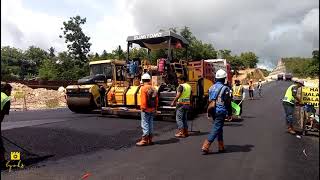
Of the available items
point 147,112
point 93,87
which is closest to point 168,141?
point 147,112

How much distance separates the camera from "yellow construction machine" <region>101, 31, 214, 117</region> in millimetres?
14695

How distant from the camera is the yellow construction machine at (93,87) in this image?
16.7m

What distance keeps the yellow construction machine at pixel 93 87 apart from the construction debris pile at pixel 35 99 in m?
8.85

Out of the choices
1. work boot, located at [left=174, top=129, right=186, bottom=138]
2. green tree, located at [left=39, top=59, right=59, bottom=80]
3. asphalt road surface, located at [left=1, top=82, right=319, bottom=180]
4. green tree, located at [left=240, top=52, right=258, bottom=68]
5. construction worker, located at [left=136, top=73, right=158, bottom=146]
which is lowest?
asphalt road surface, located at [left=1, top=82, right=319, bottom=180]

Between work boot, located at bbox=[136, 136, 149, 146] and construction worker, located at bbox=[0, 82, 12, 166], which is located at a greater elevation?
construction worker, located at bbox=[0, 82, 12, 166]

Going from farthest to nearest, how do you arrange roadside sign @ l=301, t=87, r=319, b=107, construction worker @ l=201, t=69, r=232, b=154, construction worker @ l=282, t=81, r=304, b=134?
construction worker @ l=282, t=81, r=304, b=134, roadside sign @ l=301, t=87, r=319, b=107, construction worker @ l=201, t=69, r=232, b=154

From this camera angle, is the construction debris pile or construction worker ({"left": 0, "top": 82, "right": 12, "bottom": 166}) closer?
construction worker ({"left": 0, "top": 82, "right": 12, "bottom": 166})

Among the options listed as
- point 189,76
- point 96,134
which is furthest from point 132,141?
point 189,76

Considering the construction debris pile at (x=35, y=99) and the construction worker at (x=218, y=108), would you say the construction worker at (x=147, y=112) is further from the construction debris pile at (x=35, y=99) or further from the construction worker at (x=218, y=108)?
the construction debris pile at (x=35, y=99)

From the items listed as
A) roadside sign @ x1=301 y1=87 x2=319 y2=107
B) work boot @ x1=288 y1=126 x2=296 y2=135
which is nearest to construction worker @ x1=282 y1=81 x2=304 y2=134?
work boot @ x1=288 y1=126 x2=296 y2=135

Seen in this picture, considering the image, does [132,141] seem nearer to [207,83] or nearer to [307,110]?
[307,110]

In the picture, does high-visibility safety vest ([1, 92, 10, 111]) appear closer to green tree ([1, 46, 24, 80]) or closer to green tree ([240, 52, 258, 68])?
green tree ([1, 46, 24, 80])

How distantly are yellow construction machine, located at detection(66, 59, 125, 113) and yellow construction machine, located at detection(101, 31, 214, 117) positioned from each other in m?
0.44

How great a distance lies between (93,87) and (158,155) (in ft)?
28.0
